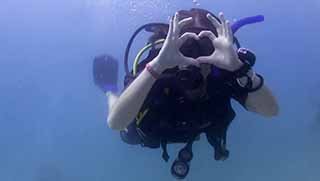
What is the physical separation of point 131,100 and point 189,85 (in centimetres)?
38

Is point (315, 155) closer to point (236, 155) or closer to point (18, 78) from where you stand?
point (236, 155)

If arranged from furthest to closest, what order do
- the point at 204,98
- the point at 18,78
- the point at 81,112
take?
the point at 18,78 → the point at 81,112 → the point at 204,98

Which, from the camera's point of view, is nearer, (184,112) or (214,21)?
(214,21)

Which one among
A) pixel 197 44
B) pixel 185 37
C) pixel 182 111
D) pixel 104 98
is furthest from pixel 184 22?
pixel 104 98

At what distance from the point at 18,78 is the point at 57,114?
0.77 metres

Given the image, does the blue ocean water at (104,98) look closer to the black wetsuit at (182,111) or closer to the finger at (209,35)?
the black wetsuit at (182,111)

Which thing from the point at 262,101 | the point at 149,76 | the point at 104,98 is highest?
the point at 149,76

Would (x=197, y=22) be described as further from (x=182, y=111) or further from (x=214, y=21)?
(x=182, y=111)

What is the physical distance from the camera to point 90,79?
6168 mm

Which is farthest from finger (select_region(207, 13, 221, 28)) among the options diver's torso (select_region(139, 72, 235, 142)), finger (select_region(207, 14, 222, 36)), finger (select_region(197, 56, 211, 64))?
diver's torso (select_region(139, 72, 235, 142))

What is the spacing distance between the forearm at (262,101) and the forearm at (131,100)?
28.4 inches

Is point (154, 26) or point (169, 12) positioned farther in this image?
point (169, 12)

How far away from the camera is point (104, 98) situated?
5926 mm

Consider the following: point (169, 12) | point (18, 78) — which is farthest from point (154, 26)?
point (18, 78)
